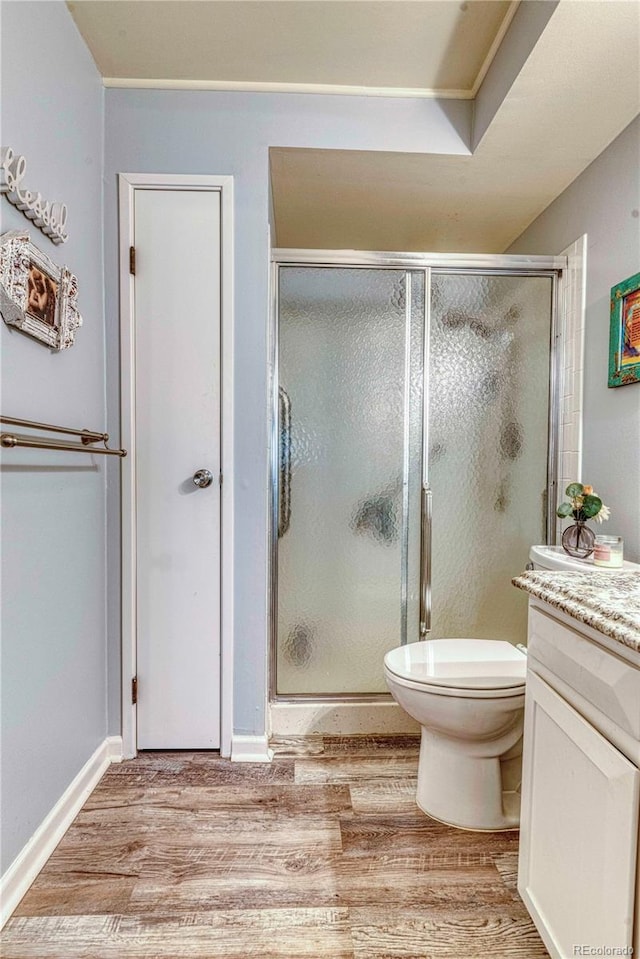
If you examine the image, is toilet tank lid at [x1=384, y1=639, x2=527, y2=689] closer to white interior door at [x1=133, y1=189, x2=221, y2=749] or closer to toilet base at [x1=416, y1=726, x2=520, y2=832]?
toilet base at [x1=416, y1=726, x2=520, y2=832]

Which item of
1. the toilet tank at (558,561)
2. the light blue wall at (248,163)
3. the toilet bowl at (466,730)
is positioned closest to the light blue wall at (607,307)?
the toilet tank at (558,561)

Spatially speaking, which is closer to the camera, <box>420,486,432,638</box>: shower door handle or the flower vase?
the flower vase

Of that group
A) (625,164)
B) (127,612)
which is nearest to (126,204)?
(127,612)

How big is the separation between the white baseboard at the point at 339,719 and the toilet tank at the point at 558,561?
31.8 inches

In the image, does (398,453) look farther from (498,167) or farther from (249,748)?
(249,748)

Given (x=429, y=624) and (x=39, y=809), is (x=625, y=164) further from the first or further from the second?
(x=39, y=809)

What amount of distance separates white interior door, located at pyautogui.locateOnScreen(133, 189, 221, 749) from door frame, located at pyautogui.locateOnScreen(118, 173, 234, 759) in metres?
0.02

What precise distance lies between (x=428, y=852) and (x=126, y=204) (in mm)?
2170

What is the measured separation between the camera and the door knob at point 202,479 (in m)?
1.68

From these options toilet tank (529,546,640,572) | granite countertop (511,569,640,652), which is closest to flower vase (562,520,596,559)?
toilet tank (529,546,640,572)

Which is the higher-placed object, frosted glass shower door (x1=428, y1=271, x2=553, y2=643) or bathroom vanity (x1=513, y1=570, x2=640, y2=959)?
frosted glass shower door (x1=428, y1=271, x2=553, y2=643)

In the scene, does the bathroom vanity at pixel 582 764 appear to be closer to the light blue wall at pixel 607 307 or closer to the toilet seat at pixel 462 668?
the toilet seat at pixel 462 668

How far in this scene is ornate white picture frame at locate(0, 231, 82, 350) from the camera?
3.56 ft
